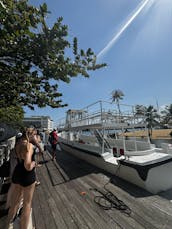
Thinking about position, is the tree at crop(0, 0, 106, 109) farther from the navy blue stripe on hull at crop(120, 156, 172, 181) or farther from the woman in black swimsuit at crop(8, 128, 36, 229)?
the navy blue stripe on hull at crop(120, 156, 172, 181)

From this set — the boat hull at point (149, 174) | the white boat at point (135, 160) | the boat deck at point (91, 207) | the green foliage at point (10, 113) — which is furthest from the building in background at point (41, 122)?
the boat hull at point (149, 174)

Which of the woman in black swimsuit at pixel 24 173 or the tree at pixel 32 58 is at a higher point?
the tree at pixel 32 58

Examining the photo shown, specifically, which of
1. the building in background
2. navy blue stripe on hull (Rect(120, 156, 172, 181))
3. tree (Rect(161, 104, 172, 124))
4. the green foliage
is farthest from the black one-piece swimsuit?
tree (Rect(161, 104, 172, 124))

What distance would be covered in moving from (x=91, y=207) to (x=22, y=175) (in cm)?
181

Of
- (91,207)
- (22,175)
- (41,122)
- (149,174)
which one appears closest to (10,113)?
(22,175)

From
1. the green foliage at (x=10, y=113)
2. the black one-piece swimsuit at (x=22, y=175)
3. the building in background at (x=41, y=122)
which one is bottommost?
the black one-piece swimsuit at (x=22, y=175)

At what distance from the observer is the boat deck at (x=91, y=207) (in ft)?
7.16

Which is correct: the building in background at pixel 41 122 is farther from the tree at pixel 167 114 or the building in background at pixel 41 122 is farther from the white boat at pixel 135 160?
the tree at pixel 167 114

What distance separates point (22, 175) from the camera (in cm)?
177

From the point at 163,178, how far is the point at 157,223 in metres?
1.87

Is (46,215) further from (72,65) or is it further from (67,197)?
(72,65)

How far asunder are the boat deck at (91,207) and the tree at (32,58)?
2438 millimetres

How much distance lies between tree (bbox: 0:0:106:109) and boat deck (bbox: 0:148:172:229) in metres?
2.44

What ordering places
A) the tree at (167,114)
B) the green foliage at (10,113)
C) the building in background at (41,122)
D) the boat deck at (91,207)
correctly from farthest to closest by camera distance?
the tree at (167,114), the building in background at (41,122), the green foliage at (10,113), the boat deck at (91,207)
